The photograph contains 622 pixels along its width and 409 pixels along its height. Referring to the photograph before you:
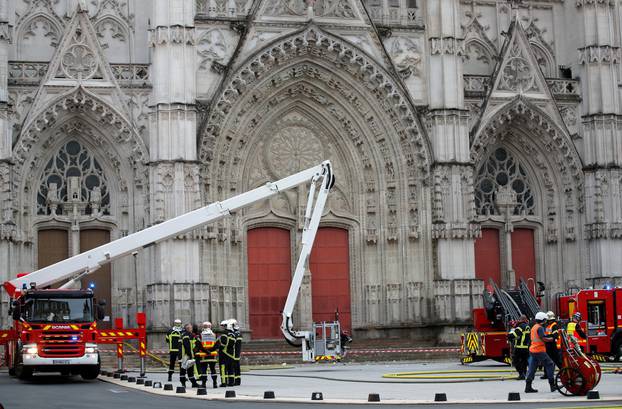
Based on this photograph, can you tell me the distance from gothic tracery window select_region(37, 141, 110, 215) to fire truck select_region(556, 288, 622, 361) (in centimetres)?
1582

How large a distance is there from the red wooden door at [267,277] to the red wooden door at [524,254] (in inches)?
338

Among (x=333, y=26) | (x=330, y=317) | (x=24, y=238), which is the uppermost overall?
(x=333, y=26)

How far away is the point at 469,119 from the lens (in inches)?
1693

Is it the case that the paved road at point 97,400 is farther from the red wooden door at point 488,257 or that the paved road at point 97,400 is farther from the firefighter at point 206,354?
the red wooden door at point 488,257

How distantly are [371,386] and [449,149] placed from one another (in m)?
17.8

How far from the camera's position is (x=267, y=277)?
139ft

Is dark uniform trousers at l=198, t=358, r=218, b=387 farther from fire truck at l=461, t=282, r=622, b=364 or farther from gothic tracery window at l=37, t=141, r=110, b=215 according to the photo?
gothic tracery window at l=37, t=141, r=110, b=215

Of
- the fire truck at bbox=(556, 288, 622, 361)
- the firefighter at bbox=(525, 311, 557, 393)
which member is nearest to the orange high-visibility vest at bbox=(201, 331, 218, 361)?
the firefighter at bbox=(525, 311, 557, 393)

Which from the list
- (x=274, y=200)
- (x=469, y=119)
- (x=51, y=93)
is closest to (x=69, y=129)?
(x=51, y=93)

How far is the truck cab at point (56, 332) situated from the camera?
27828 mm

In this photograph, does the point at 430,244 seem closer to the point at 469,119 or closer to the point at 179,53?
the point at 469,119

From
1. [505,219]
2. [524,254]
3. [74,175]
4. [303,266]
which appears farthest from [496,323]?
[74,175]

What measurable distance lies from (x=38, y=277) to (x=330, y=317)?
49.7ft

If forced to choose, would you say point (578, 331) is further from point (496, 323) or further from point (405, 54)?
point (405, 54)
